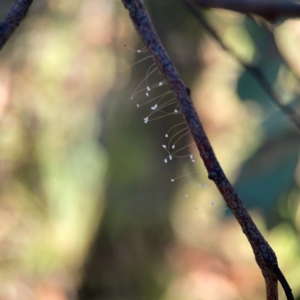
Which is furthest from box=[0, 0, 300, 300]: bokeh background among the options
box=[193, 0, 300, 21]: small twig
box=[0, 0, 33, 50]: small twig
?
box=[0, 0, 33, 50]: small twig

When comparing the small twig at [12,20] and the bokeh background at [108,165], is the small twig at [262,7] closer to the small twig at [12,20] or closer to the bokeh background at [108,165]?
the small twig at [12,20]

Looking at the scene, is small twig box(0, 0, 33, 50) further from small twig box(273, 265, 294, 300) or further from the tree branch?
small twig box(273, 265, 294, 300)

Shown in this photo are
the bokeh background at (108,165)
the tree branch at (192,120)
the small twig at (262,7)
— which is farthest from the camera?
the bokeh background at (108,165)

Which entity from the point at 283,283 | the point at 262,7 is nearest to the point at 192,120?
the point at 283,283

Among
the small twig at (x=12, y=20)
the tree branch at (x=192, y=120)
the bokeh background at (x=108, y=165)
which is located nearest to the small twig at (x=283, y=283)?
the tree branch at (x=192, y=120)

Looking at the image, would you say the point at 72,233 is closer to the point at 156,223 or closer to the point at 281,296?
the point at 156,223

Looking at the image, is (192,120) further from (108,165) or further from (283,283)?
(108,165)

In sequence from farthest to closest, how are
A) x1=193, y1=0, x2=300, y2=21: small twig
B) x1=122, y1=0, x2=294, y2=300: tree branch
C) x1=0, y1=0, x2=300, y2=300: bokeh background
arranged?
x1=0, y1=0, x2=300, y2=300: bokeh background < x1=193, y1=0, x2=300, y2=21: small twig < x1=122, y1=0, x2=294, y2=300: tree branch
